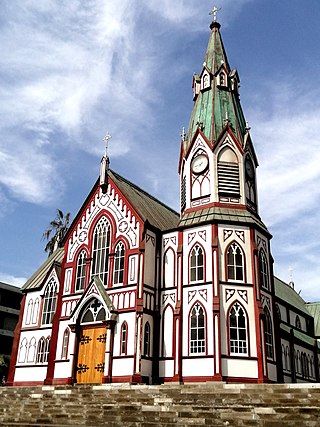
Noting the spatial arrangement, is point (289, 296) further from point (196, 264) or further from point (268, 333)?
point (196, 264)

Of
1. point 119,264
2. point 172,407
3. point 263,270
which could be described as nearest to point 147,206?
point 119,264

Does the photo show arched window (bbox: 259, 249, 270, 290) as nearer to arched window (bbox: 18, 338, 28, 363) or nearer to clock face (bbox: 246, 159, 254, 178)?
clock face (bbox: 246, 159, 254, 178)

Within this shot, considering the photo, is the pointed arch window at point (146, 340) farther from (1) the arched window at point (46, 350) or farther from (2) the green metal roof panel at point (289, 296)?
(2) the green metal roof panel at point (289, 296)

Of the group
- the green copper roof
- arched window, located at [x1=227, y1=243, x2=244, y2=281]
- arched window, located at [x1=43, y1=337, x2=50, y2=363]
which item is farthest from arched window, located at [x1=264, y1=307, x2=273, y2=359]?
arched window, located at [x1=43, y1=337, x2=50, y2=363]

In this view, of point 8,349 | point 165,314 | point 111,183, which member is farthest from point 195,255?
point 8,349

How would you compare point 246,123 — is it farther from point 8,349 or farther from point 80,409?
point 8,349

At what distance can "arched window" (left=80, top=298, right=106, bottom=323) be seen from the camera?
31.9 meters

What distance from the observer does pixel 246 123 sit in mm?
36375

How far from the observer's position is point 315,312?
54844 mm

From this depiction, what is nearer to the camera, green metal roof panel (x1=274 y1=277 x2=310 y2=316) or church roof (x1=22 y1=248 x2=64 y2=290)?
church roof (x1=22 y1=248 x2=64 y2=290)

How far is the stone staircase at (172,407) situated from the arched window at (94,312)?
296 inches

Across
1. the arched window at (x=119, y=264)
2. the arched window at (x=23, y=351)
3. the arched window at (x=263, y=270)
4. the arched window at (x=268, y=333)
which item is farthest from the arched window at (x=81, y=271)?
the arched window at (x=268, y=333)

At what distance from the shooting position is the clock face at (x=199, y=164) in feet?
111

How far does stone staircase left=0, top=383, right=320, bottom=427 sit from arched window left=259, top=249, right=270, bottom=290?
11.4 meters
